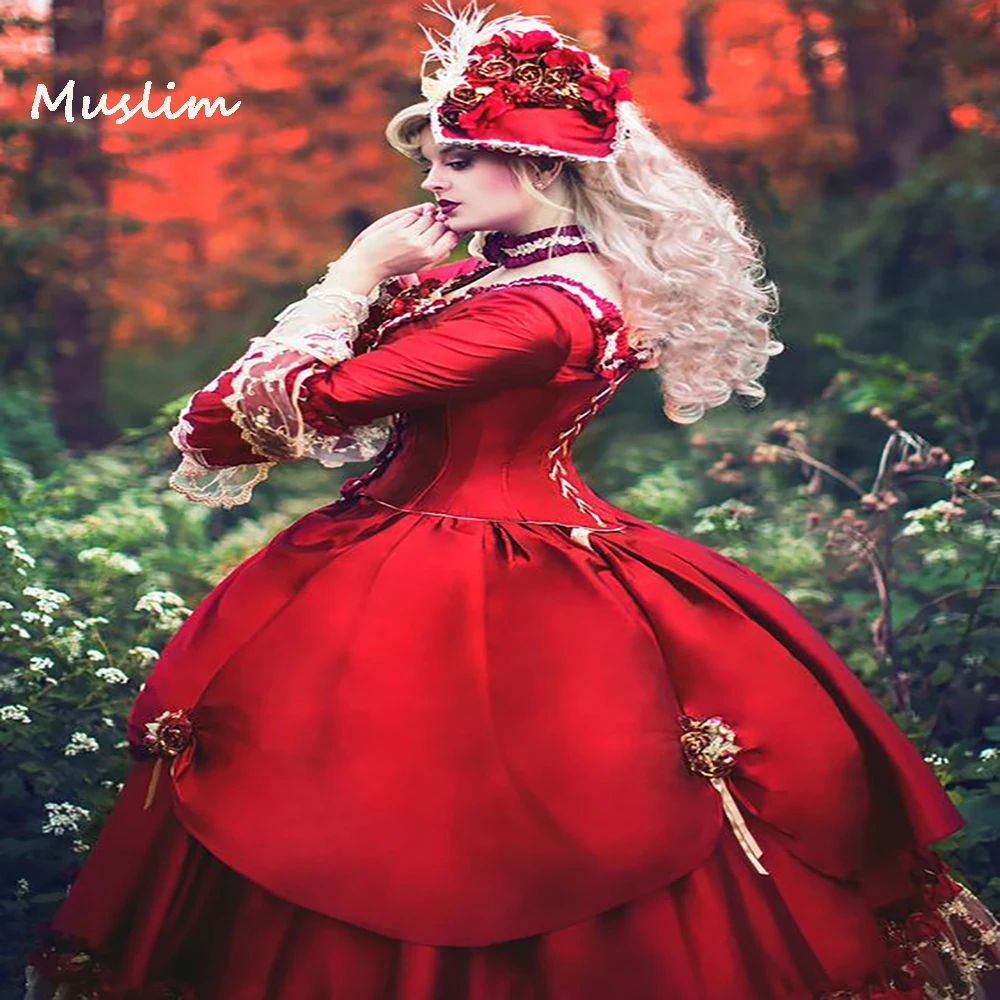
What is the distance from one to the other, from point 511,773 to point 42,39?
740 cm

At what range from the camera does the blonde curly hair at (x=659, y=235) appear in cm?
260

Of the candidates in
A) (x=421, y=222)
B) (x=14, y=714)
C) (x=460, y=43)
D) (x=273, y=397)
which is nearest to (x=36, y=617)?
(x=14, y=714)

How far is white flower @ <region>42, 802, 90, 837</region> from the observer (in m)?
3.03

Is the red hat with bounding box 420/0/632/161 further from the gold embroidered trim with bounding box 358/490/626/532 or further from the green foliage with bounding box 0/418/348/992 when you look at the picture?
the green foliage with bounding box 0/418/348/992

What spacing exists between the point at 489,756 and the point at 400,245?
945 mm

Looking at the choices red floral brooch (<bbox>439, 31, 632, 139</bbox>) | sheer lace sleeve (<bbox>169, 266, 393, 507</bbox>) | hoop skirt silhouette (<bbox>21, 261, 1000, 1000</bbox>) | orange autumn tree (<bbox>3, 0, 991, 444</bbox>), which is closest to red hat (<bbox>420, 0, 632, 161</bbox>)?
red floral brooch (<bbox>439, 31, 632, 139</bbox>)

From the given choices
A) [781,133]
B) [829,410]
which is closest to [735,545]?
[829,410]

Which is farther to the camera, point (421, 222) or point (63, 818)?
point (63, 818)

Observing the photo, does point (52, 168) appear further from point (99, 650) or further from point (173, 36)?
point (99, 650)

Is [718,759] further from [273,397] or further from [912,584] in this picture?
[912,584]

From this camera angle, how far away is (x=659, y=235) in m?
2.63

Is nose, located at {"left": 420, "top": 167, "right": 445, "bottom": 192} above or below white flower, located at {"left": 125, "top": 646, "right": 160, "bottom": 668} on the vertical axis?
above

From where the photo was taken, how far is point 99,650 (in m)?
3.64

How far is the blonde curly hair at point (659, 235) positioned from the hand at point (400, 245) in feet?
0.66
